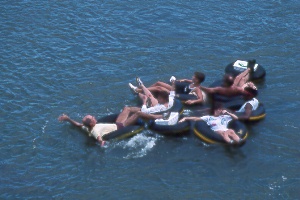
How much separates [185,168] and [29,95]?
8.87m

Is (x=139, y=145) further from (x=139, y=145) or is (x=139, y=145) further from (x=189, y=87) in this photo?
(x=189, y=87)

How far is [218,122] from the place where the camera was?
2416cm

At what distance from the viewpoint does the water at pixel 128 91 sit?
2259cm

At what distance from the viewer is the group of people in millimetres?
24219

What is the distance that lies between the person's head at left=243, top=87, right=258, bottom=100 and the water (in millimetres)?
970

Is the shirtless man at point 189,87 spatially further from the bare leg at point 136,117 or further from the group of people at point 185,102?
the bare leg at point 136,117

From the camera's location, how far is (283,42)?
32.3 m

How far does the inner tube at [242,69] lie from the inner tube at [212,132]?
4328mm

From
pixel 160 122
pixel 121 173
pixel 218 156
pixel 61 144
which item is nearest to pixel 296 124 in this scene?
pixel 218 156

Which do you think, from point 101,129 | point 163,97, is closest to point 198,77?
point 163,97

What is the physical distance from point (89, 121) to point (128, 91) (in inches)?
177

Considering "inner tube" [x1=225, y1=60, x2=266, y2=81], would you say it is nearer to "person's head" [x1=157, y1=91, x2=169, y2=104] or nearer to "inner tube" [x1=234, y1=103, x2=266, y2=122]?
"inner tube" [x1=234, y1=103, x2=266, y2=122]

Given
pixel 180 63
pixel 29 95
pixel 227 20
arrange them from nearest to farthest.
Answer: pixel 29 95, pixel 180 63, pixel 227 20

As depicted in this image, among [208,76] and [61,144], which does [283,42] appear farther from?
[61,144]
